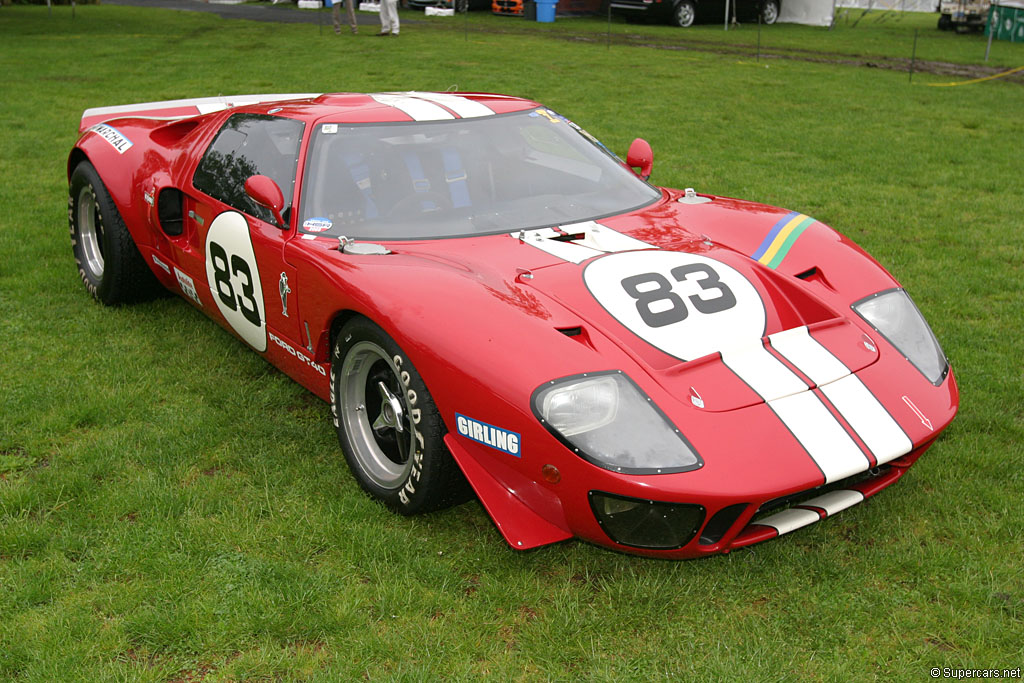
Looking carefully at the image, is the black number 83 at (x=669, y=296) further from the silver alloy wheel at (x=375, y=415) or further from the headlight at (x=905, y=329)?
the silver alloy wheel at (x=375, y=415)

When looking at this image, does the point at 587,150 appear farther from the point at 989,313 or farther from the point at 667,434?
the point at 989,313

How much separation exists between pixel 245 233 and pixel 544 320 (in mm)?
1489

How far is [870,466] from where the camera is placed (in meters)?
2.36

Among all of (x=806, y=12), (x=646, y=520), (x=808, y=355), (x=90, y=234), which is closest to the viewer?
(x=646, y=520)

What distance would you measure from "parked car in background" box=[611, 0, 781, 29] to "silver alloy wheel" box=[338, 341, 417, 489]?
1949 centimetres

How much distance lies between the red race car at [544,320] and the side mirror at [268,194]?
0.01m

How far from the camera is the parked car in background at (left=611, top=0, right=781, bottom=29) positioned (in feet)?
67.8

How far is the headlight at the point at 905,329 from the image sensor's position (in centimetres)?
281

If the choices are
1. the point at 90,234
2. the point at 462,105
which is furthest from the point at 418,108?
the point at 90,234

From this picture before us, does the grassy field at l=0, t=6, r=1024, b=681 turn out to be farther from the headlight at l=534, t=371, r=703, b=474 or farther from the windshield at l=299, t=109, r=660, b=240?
the windshield at l=299, t=109, r=660, b=240

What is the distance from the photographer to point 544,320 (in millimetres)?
2531

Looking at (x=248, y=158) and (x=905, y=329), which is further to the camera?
(x=248, y=158)

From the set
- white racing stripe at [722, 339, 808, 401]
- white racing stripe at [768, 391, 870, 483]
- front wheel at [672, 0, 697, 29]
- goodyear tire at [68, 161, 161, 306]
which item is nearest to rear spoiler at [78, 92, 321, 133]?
goodyear tire at [68, 161, 161, 306]

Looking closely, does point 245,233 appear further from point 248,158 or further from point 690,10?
point 690,10
